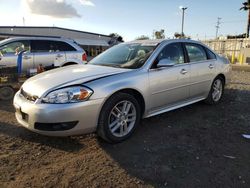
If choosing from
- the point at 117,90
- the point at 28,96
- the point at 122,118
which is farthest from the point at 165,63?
the point at 28,96

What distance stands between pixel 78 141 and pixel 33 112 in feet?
2.90

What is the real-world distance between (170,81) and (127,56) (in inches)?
36.0

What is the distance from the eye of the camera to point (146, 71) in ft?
14.3

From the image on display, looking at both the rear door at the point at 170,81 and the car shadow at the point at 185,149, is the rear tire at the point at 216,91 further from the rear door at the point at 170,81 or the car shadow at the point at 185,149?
the rear door at the point at 170,81

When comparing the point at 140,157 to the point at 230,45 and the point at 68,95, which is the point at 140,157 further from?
the point at 230,45

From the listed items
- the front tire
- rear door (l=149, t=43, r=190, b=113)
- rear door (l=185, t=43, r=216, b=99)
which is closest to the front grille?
the front tire

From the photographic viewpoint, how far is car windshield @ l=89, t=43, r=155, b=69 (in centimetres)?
452

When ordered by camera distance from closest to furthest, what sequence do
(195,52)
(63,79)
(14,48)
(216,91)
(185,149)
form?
(185,149) < (63,79) < (195,52) < (216,91) < (14,48)

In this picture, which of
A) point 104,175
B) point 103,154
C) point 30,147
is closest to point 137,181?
point 104,175

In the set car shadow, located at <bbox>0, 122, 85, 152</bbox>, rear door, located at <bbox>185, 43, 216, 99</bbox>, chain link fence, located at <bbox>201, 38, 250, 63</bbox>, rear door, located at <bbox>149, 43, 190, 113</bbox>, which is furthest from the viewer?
chain link fence, located at <bbox>201, 38, 250, 63</bbox>

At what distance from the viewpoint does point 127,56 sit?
4891mm

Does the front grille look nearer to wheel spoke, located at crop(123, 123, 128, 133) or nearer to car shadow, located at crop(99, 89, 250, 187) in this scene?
car shadow, located at crop(99, 89, 250, 187)

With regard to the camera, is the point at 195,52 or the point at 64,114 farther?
the point at 195,52

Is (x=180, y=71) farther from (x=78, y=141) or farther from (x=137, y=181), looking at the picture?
A: (x=137, y=181)
